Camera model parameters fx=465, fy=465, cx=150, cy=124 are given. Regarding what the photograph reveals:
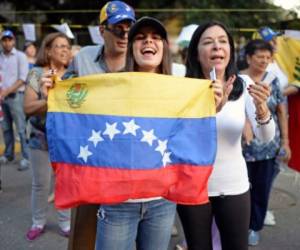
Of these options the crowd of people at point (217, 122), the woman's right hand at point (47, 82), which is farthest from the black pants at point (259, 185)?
the woman's right hand at point (47, 82)

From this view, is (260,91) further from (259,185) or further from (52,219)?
(52,219)

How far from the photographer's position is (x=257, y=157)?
4.06 meters

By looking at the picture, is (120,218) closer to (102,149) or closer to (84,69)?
(102,149)

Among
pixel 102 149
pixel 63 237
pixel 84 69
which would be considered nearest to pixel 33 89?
pixel 84 69

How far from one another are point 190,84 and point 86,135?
0.58 meters

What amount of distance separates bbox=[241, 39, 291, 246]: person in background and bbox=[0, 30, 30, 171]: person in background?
385cm

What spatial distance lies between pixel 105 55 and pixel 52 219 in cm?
243

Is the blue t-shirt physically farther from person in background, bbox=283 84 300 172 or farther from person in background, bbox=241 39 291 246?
person in background, bbox=283 84 300 172

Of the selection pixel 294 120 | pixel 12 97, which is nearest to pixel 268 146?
pixel 294 120

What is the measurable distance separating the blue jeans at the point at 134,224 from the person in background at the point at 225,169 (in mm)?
278

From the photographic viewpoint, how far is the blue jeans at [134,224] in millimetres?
2283

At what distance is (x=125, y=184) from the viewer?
7.20ft

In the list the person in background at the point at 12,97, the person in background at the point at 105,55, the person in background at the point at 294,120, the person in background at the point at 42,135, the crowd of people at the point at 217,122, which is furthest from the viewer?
the person in background at the point at 12,97

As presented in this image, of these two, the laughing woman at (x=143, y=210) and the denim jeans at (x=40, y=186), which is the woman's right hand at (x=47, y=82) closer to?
the laughing woman at (x=143, y=210)
